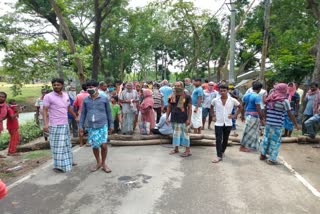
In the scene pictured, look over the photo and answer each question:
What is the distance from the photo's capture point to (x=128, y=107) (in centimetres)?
1025

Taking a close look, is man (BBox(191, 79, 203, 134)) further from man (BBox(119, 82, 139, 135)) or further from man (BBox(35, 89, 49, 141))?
man (BBox(35, 89, 49, 141))

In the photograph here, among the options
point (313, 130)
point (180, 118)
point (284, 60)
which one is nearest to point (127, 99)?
point (180, 118)

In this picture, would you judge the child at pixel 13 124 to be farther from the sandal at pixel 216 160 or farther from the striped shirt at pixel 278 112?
the striped shirt at pixel 278 112

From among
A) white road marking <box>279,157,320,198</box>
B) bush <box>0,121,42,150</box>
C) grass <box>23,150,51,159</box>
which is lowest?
bush <box>0,121,42,150</box>

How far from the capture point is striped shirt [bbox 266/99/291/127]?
6.75 metres

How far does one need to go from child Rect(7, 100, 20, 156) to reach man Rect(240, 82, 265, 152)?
599cm

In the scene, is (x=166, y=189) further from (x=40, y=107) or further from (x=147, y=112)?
(x=40, y=107)

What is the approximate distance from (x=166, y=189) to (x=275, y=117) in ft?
9.90

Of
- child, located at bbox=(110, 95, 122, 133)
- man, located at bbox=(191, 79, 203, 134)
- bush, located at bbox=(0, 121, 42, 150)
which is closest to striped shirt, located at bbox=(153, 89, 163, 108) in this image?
child, located at bbox=(110, 95, 122, 133)

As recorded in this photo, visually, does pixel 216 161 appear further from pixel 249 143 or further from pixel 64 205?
pixel 64 205

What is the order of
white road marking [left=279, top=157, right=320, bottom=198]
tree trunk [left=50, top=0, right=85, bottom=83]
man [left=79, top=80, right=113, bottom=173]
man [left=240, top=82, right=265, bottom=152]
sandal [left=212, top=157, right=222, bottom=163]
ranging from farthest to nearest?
tree trunk [left=50, top=0, right=85, bottom=83], man [left=240, top=82, right=265, bottom=152], sandal [left=212, top=157, right=222, bottom=163], man [left=79, top=80, right=113, bottom=173], white road marking [left=279, top=157, right=320, bottom=198]

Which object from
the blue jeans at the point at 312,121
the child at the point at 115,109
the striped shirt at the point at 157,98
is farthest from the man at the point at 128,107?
the blue jeans at the point at 312,121

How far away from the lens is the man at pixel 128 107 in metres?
10.1

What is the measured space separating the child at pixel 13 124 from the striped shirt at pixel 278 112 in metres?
6.42
